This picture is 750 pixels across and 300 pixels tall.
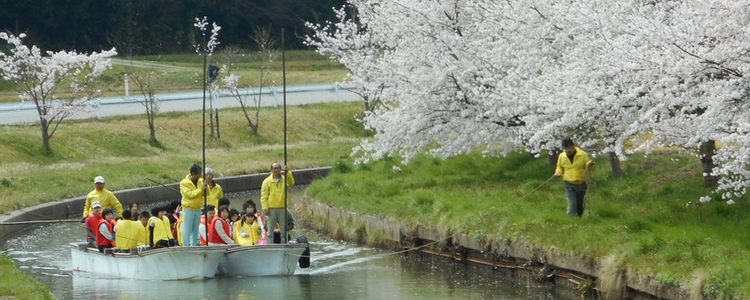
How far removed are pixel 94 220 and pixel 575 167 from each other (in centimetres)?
892

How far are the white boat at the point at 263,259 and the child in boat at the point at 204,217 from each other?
69 centimetres

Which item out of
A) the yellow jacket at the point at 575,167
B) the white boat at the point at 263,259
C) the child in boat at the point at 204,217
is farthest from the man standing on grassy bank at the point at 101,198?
the yellow jacket at the point at 575,167

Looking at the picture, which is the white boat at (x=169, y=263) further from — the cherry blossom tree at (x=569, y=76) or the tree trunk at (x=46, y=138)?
the tree trunk at (x=46, y=138)

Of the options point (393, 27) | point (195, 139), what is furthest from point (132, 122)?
point (393, 27)

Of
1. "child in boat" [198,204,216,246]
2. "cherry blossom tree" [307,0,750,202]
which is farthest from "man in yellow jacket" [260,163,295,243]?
"cherry blossom tree" [307,0,750,202]

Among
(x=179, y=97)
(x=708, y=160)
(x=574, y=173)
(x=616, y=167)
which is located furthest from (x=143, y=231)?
(x=179, y=97)

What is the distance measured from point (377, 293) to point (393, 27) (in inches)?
423

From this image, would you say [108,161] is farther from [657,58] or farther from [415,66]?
[657,58]

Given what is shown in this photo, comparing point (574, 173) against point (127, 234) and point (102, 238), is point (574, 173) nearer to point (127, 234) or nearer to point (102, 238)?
point (127, 234)

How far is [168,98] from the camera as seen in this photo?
48.2 metres

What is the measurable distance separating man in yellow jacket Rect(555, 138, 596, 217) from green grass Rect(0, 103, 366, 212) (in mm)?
14374

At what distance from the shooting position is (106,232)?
21938mm

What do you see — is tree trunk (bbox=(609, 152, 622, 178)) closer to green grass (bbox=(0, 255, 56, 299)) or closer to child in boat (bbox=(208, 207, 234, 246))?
child in boat (bbox=(208, 207, 234, 246))

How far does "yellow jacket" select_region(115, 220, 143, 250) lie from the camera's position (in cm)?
2133
